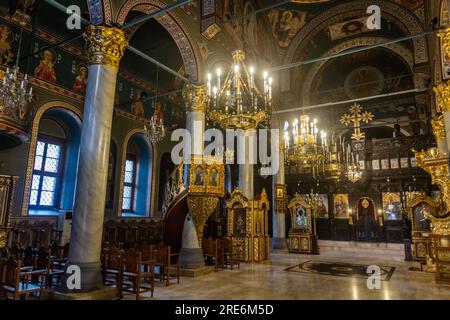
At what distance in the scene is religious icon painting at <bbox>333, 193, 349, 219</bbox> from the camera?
16219 mm

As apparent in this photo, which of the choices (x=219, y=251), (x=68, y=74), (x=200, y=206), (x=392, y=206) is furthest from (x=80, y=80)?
(x=392, y=206)

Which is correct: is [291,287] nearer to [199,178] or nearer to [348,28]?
[199,178]

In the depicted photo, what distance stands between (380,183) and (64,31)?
1553 cm

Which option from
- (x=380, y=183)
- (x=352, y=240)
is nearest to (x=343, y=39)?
(x=380, y=183)

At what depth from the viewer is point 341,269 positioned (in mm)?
7945

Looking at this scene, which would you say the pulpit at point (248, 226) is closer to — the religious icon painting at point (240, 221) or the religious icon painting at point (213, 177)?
the religious icon painting at point (240, 221)

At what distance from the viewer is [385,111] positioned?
17.7 metres

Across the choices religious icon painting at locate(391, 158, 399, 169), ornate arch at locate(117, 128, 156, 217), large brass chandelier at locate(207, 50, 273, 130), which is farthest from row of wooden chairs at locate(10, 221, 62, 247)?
religious icon painting at locate(391, 158, 399, 169)

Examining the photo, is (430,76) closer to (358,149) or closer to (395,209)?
(358,149)

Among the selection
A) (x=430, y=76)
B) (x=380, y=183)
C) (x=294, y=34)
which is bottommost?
(x=380, y=183)

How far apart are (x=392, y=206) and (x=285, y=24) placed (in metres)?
10.3

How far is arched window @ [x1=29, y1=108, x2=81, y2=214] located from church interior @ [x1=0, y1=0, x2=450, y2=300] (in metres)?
0.05

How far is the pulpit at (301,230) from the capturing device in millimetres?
11797

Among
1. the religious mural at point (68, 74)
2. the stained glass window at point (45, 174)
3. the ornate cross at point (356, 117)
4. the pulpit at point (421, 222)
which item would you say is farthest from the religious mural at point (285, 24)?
the stained glass window at point (45, 174)
